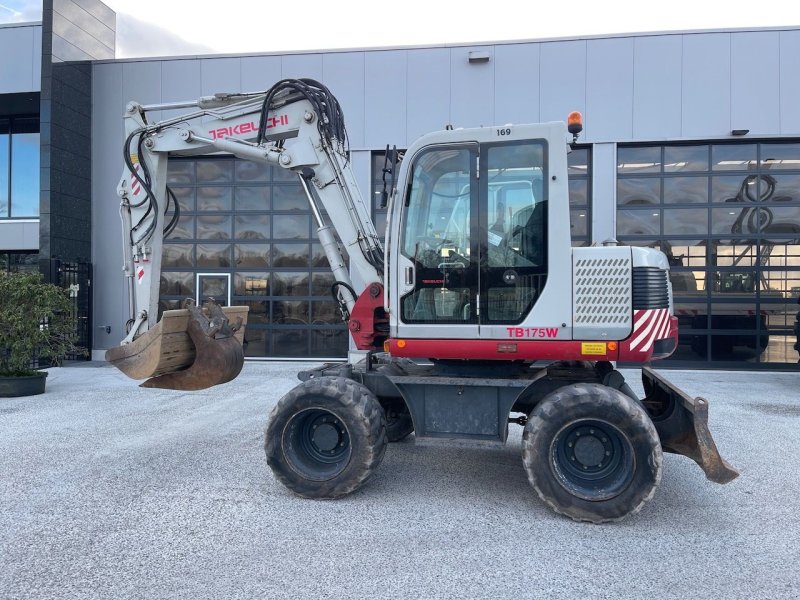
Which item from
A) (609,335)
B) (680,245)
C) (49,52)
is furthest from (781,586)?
(49,52)

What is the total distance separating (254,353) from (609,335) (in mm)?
9740

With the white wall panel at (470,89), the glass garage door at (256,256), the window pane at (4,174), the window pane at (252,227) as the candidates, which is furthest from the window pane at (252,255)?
the window pane at (4,174)

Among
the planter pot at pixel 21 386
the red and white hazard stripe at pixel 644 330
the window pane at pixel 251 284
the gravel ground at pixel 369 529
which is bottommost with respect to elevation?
the gravel ground at pixel 369 529

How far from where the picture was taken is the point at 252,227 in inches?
491

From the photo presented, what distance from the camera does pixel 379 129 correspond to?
39.1 ft

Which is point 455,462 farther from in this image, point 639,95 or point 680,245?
point 639,95

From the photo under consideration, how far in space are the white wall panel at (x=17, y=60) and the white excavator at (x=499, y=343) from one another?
10.6m

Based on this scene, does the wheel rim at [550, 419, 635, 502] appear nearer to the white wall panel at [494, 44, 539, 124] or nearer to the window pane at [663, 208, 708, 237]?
the window pane at [663, 208, 708, 237]

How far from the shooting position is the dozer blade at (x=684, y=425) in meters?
3.90

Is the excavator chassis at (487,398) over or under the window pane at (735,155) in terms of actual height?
under

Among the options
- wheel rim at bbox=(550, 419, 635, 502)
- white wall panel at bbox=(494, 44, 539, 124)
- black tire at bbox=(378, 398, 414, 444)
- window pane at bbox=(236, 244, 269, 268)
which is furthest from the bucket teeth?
white wall panel at bbox=(494, 44, 539, 124)

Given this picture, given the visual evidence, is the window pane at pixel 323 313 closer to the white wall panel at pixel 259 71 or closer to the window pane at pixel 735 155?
the white wall panel at pixel 259 71

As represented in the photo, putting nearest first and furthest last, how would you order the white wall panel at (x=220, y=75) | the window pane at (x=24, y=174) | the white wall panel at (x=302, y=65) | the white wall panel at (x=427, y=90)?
the white wall panel at (x=427, y=90) < the white wall panel at (x=302, y=65) < the white wall panel at (x=220, y=75) < the window pane at (x=24, y=174)

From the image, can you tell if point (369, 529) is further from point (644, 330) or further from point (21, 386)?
point (21, 386)
